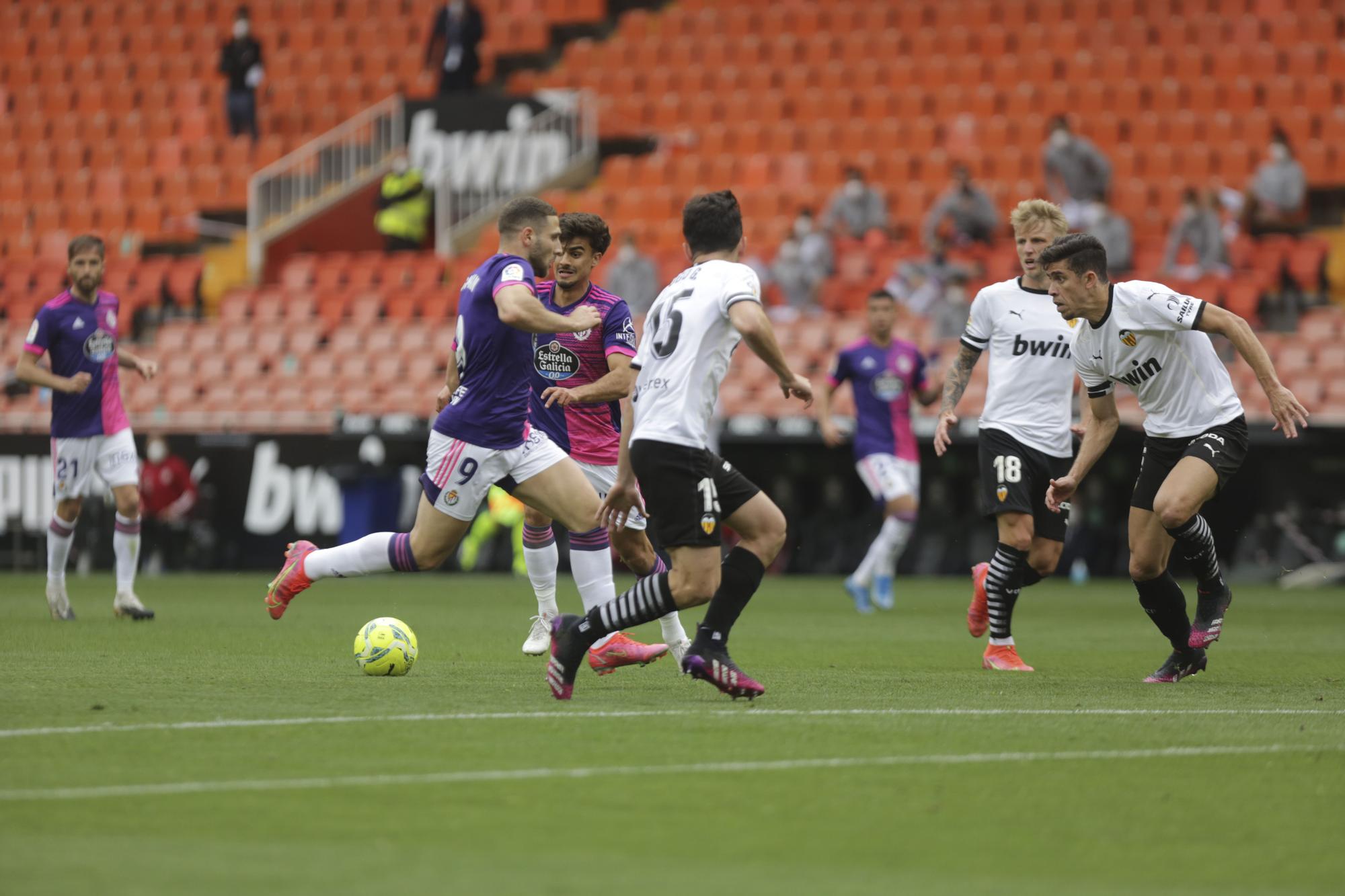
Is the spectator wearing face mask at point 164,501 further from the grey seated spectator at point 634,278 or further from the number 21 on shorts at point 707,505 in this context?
Answer: the number 21 on shorts at point 707,505

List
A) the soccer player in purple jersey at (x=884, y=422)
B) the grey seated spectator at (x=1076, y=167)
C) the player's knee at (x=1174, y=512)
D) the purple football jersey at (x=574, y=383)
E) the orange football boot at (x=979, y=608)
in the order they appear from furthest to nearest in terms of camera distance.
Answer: the grey seated spectator at (x=1076, y=167) → the soccer player in purple jersey at (x=884, y=422) → the orange football boot at (x=979, y=608) → the purple football jersey at (x=574, y=383) → the player's knee at (x=1174, y=512)

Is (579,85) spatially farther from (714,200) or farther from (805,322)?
(714,200)

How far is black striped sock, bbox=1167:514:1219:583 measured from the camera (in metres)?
8.70

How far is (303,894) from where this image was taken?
13.4 feet

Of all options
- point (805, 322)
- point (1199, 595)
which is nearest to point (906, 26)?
point (805, 322)

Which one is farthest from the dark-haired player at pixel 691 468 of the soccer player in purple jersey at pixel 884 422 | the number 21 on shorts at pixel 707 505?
the soccer player in purple jersey at pixel 884 422

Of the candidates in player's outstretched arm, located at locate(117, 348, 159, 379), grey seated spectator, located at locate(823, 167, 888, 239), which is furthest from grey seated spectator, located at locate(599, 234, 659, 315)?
player's outstretched arm, located at locate(117, 348, 159, 379)

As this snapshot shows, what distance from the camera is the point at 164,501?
2130 centimetres

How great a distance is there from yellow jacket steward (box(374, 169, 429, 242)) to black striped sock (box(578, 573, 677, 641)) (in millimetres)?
19914

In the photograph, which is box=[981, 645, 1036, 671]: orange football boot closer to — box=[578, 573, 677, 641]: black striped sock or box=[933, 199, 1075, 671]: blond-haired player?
box=[933, 199, 1075, 671]: blond-haired player

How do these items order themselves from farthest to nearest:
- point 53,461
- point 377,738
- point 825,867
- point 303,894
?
point 53,461, point 377,738, point 825,867, point 303,894

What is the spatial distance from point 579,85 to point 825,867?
1000 inches

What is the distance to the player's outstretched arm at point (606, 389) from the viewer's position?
8.68 meters

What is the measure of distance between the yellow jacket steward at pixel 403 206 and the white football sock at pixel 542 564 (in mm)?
17264
